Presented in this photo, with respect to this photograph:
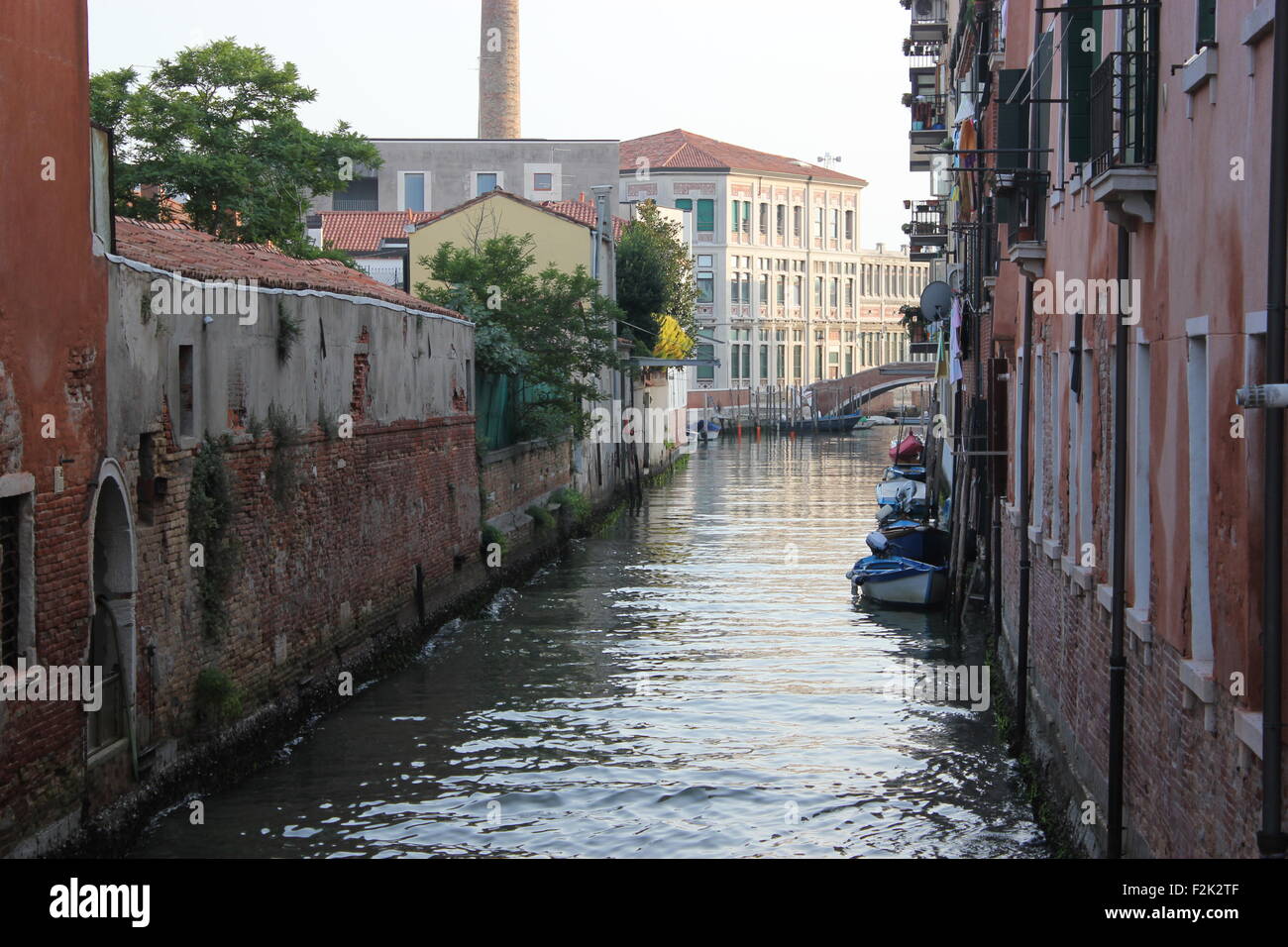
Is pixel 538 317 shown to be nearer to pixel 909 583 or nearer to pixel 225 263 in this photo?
pixel 909 583

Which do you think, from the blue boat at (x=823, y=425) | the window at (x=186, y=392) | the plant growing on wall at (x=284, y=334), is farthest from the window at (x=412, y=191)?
the window at (x=186, y=392)

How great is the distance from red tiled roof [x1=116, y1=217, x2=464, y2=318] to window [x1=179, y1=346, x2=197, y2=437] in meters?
0.51

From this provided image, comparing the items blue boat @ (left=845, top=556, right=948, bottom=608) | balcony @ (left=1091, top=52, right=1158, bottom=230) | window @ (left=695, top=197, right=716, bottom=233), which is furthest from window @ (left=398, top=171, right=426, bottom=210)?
balcony @ (left=1091, top=52, right=1158, bottom=230)

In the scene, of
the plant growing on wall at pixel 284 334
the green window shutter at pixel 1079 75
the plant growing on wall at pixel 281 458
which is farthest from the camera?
the plant growing on wall at pixel 284 334

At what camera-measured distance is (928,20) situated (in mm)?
39969

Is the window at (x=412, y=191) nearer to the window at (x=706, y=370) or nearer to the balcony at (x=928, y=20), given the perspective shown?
the balcony at (x=928, y=20)

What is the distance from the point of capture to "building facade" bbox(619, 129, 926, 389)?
6875 centimetres

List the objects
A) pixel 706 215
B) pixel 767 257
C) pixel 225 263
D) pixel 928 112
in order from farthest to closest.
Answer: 1. pixel 767 257
2. pixel 706 215
3. pixel 928 112
4. pixel 225 263

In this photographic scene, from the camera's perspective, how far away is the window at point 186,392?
10.4 meters

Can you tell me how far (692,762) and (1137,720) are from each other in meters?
4.84

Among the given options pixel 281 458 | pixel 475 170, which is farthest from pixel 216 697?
pixel 475 170

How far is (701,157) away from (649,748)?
193ft

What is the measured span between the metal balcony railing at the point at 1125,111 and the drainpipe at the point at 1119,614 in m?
0.72
